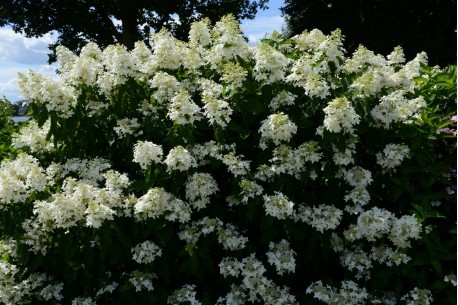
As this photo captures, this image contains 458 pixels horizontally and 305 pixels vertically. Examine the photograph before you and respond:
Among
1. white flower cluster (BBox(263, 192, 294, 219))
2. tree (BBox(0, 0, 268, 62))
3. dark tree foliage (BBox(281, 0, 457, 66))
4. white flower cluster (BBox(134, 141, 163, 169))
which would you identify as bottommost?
white flower cluster (BBox(263, 192, 294, 219))

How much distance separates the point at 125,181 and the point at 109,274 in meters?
0.75

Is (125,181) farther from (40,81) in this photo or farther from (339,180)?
(339,180)

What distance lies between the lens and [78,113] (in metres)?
3.72

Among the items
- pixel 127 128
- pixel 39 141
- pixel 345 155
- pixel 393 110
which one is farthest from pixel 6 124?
pixel 393 110

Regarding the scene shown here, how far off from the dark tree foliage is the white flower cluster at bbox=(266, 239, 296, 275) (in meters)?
16.8

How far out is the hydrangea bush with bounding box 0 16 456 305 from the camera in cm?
341

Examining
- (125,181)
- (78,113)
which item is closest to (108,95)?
(78,113)

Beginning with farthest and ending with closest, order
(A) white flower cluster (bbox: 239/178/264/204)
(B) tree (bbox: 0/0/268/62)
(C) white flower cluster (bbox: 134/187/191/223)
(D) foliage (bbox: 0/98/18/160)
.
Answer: (B) tree (bbox: 0/0/268/62) < (D) foliage (bbox: 0/98/18/160) < (A) white flower cluster (bbox: 239/178/264/204) < (C) white flower cluster (bbox: 134/187/191/223)

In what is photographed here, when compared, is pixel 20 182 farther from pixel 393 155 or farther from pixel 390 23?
pixel 390 23

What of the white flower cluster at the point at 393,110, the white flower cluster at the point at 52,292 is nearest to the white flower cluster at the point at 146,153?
the white flower cluster at the point at 52,292

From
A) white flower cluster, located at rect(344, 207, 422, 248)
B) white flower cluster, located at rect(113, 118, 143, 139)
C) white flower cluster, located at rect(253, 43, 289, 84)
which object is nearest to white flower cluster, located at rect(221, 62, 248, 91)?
white flower cluster, located at rect(253, 43, 289, 84)

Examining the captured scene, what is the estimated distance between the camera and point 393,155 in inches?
140

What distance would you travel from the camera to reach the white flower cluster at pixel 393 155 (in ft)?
11.7

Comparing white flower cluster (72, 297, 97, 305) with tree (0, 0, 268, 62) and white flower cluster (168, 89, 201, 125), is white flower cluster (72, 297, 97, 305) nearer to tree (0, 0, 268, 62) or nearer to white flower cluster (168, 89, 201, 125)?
white flower cluster (168, 89, 201, 125)
